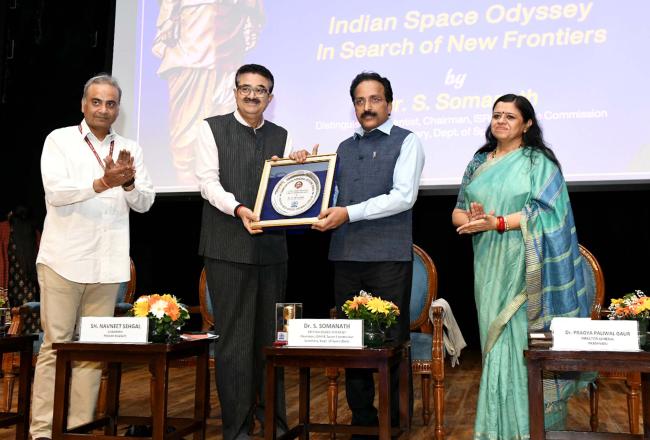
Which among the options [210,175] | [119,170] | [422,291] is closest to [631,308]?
[422,291]

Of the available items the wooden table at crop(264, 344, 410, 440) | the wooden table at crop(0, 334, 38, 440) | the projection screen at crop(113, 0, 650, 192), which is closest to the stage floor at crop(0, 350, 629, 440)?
the wooden table at crop(0, 334, 38, 440)

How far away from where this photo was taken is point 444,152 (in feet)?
13.4

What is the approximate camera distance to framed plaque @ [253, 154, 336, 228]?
2.46 meters

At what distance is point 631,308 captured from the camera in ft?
6.73

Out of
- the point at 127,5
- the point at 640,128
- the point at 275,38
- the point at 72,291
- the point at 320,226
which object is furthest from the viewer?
the point at 127,5

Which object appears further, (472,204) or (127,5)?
(127,5)

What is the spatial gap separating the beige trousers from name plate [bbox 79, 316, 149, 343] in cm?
39

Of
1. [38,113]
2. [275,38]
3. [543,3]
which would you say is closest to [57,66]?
[38,113]

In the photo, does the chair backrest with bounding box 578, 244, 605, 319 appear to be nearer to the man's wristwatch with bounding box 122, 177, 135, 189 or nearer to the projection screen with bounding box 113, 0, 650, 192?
the projection screen with bounding box 113, 0, 650, 192

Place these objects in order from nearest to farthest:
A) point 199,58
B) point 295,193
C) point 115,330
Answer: point 115,330 → point 295,193 → point 199,58

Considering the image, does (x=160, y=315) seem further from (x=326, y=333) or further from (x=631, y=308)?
(x=631, y=308)

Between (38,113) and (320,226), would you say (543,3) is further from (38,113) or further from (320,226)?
(38,113)

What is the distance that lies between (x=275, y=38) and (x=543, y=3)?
67.0 inches

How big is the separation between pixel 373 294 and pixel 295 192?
530mm
